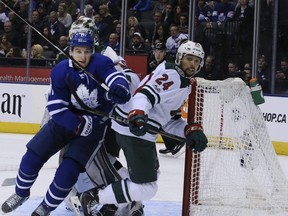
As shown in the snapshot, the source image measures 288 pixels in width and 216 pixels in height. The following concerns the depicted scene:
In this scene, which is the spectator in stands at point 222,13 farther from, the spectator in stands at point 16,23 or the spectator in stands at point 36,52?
the spectator in stands at point 16,23

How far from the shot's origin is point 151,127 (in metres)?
3.90

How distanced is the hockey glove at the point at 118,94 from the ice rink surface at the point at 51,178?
3.16 ft

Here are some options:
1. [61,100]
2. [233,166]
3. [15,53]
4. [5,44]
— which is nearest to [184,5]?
[15,53]

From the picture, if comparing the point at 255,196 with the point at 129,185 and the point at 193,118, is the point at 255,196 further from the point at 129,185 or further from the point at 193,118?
the point at 129,185

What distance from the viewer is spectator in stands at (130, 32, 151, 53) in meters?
9.02

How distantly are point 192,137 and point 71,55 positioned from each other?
2.38 ft

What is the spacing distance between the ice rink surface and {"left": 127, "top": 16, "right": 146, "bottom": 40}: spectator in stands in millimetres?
1674

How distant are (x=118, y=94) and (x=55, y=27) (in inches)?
228

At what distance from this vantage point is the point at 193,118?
4383 millimetres

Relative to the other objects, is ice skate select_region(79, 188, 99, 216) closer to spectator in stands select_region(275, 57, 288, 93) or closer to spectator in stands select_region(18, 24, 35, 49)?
spectator in stands select_region(275, 57, 288, 93)

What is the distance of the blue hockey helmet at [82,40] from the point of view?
3.93 m

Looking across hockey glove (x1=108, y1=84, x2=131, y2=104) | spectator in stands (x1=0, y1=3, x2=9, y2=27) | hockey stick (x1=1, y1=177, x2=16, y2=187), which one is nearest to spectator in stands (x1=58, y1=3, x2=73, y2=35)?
spectator in stands (x1=0, y1=3, x2=9, y2=27)

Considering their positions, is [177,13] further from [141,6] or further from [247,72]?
[247,72]

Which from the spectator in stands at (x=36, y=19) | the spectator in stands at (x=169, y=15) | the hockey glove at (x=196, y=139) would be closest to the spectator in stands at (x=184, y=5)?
the spectator in stands at (x=169, y=15)
